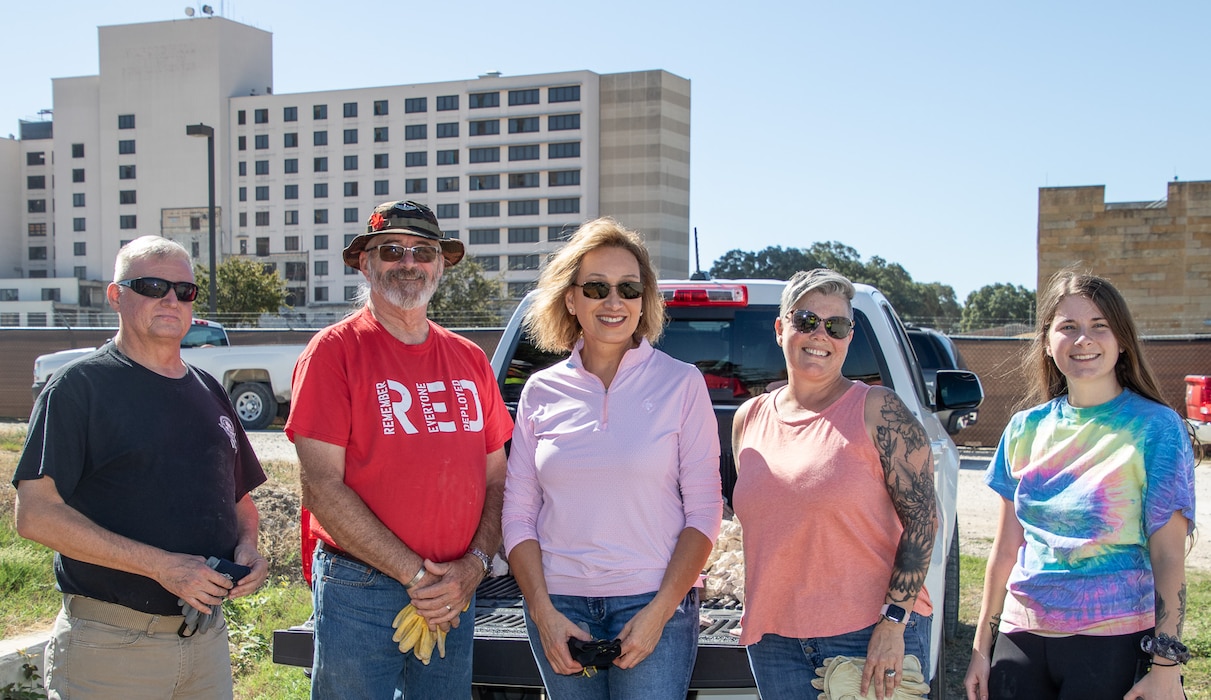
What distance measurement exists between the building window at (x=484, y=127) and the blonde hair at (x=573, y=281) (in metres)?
99.4

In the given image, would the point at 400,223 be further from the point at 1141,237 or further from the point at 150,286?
the point at 1141,237

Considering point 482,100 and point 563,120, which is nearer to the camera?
point 563,120

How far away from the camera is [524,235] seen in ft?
326

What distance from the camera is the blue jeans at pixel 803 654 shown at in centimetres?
270

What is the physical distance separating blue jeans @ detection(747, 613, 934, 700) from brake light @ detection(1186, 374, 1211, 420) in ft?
42.0

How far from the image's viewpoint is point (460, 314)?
65.2 m

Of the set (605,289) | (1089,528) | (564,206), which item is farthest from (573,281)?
(564,206)

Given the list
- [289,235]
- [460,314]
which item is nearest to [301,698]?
[460,314]

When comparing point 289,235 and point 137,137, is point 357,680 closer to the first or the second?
point 289,235

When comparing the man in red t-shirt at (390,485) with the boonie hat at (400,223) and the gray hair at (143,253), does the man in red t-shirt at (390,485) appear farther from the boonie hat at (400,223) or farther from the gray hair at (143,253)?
the gray hair at (143,253)

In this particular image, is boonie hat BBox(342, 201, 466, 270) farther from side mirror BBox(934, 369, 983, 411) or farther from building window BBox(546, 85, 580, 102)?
building window BBox(546, 85, 580, 102)

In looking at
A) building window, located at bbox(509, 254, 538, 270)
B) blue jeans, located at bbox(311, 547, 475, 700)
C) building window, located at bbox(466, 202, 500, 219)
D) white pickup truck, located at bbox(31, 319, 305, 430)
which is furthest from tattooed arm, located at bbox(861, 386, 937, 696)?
building window, located at bbox(466, 202, 500, 219)

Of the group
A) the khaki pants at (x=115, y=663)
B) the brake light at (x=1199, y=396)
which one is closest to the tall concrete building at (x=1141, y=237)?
the brake light at (x=1199, y=396)

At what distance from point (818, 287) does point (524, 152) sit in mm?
98742
